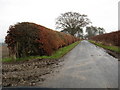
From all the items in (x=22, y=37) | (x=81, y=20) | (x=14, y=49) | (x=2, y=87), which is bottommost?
(x=2, y=87)

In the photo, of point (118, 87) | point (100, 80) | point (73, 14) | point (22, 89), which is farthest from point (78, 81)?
point (73, 14)

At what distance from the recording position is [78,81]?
15.7ft

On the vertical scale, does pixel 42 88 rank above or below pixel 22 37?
below

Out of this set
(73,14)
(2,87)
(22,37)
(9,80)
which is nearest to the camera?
(2,87)

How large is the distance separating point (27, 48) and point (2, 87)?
6.20m

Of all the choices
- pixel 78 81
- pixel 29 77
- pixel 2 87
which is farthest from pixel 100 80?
pixel 2 87

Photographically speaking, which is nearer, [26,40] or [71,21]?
[26,40]

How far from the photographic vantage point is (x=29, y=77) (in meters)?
5.45

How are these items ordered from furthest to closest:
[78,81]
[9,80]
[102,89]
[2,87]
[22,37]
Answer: [22,37] < [9,80] < [78,81] < [2,87] < [102,89]

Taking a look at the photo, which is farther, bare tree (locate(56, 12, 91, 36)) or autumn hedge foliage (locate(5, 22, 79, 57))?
bare tree (locate(56, 12, 91, 36))

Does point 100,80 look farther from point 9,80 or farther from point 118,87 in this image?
point 9,80

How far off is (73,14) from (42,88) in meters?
47.7

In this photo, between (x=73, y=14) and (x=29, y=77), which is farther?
(x=73, y=14)

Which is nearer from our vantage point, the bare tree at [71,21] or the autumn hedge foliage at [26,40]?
the autumn hedge foliage at [26,40]
